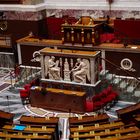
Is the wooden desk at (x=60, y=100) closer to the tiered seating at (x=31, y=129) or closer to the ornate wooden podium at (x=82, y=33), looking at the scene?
the tiered seating at (x=31, y=129)

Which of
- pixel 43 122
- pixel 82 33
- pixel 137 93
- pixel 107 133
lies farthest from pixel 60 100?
pixel 107 133

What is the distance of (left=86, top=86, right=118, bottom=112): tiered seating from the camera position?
1562 centimetres

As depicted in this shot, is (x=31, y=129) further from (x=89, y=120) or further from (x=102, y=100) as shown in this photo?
(x=102, y=100)

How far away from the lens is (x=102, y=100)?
51.9 feet

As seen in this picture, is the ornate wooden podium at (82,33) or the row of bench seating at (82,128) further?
the ornate wooden podium at (82,33)

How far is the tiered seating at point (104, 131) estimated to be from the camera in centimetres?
1123

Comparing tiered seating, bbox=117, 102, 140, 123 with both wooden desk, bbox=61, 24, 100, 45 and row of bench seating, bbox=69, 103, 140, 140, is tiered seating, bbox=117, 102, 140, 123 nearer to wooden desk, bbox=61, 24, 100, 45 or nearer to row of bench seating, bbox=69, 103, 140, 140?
row of bench seating, bbox=69, 103, 140, 140

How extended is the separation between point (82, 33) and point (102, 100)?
3.96m

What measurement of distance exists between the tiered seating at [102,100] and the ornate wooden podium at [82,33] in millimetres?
3093

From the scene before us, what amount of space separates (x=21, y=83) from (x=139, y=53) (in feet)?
20.0

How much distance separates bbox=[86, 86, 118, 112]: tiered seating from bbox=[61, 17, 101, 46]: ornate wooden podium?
309 cm

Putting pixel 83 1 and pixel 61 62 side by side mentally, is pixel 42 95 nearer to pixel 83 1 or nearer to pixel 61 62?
pixel 61 62

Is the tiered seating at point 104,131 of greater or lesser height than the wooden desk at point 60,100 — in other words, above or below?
above

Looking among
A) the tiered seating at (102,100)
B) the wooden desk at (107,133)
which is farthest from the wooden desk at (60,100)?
the wooden desk at (107,133)
